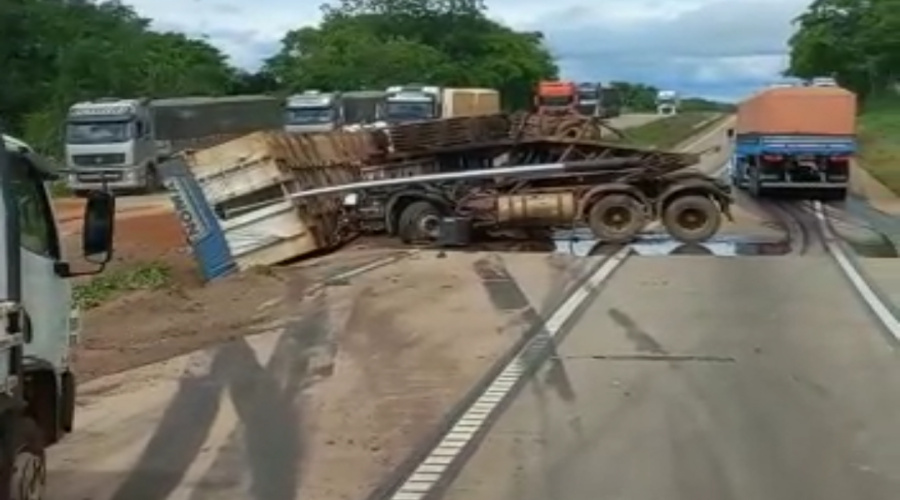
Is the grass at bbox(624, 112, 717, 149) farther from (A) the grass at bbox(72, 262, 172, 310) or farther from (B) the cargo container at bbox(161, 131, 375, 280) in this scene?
(A) the grass at bbox(72, 262, 172, 310)

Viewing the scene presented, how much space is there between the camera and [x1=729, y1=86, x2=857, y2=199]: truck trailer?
37.2 m

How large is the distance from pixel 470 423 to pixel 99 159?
119 feet

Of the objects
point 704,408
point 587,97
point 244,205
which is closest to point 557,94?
point 587,97

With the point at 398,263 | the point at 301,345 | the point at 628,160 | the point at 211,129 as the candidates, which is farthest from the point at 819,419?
the point at 211,129

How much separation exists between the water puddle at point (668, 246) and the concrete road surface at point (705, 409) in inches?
244

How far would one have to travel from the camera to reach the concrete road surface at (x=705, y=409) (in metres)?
9.23

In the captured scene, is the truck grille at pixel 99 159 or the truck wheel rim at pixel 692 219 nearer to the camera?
the truck wheel rim at pixel 692 219

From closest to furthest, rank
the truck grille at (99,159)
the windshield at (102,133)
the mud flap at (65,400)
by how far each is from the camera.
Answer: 1. the mud flap at (65,400)
2. the truck grille at (99,159)
3. the windshield at (102,133)

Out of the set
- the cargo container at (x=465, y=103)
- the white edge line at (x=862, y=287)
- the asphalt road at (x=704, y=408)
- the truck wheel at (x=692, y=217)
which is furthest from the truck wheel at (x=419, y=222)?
the cargo container at (x=465, y=103)

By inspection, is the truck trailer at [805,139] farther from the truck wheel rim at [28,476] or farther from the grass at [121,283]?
the truck wheel rim at [28,476]

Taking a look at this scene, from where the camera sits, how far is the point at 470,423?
1102 cm

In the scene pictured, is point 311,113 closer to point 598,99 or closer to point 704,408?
point 598,99

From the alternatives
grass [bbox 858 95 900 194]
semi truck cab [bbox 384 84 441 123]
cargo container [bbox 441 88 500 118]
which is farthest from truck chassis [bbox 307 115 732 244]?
semi truck cab [bbox 384 84 441 123]

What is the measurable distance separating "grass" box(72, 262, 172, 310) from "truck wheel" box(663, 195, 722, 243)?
8.66 meters
